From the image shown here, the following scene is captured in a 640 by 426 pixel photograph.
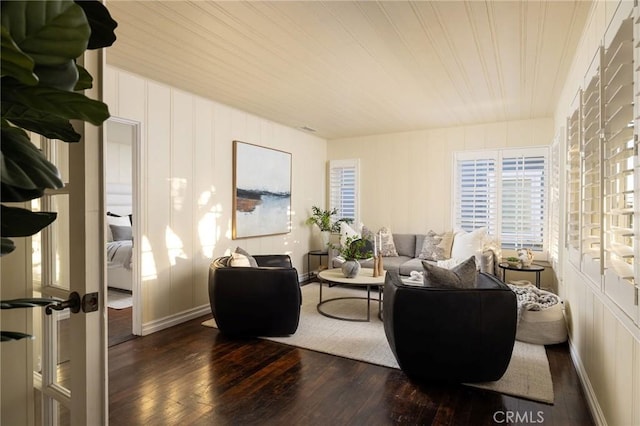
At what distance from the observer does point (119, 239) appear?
19.5 ft

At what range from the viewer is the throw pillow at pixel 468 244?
5.11 meters

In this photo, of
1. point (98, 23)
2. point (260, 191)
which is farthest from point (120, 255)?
point (98, 23)

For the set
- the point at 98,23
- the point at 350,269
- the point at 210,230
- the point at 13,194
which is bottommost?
the point at 350,269

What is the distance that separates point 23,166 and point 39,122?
23 cm

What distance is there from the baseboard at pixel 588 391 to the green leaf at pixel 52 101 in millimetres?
2803

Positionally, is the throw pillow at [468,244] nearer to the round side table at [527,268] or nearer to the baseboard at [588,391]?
the round side table at [527,268]

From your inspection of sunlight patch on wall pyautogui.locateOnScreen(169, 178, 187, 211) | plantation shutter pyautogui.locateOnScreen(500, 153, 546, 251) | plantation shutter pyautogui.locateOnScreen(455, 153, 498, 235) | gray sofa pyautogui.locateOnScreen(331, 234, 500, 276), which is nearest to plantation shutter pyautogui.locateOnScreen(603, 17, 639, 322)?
gray sofa pyautogui.locateOnScreen(331, 234, 500, 276)

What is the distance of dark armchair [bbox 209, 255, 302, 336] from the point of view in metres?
3.48

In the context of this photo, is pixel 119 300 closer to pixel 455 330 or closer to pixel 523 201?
pixel 455 330

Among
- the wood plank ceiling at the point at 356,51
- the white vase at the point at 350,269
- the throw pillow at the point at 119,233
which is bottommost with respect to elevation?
the white vase at the point at 350,269

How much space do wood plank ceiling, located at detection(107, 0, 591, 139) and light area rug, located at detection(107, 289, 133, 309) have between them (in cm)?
289

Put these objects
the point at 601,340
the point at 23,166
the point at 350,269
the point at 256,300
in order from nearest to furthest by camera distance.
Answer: the point at 23,166, the point at 601,340, the point at 256,300, the point at 350,269

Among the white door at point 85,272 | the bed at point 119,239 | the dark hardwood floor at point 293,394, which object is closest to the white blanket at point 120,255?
the bed at point 119,239

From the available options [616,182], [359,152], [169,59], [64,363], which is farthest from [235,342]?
[359,152]
